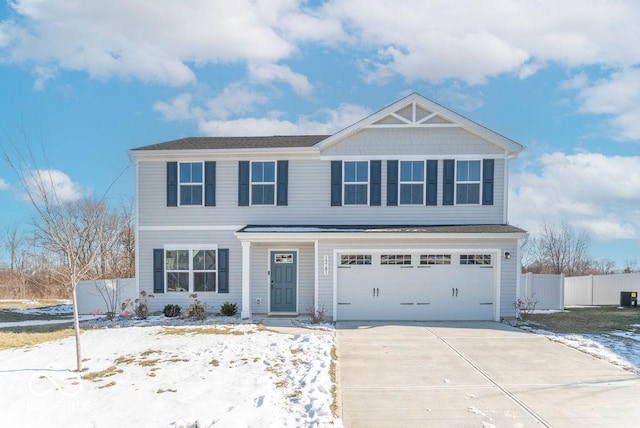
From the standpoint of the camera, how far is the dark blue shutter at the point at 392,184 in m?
13.9

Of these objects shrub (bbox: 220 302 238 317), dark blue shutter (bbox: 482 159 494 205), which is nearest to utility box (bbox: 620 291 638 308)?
dark blue shutter (bbox: 482 159 494 205)

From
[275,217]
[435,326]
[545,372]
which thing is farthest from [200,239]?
[545,372]

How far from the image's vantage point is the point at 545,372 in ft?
24.3

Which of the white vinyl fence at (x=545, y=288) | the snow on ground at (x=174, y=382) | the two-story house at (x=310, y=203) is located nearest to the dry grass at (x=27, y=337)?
the snow on ground at (x=174, y=382)

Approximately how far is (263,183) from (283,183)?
0.67m

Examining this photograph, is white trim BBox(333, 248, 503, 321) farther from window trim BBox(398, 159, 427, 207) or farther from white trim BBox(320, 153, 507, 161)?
white trim BBox(320, 153, 507, 161)

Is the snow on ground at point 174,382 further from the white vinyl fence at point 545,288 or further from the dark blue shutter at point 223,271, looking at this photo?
the white vinyl fence at point 545,288

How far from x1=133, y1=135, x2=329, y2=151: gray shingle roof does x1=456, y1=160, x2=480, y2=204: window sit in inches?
192

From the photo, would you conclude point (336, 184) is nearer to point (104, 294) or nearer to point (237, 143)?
point (237, 143)

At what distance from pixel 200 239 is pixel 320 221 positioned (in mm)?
3976

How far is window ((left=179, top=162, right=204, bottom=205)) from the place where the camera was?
1430cm

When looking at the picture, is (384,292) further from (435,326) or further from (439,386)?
(439,386)

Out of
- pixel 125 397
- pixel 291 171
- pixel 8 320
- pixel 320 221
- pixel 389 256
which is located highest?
pixel 291 171

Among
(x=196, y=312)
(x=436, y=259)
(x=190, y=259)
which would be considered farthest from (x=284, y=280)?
(x=436, y=259)
